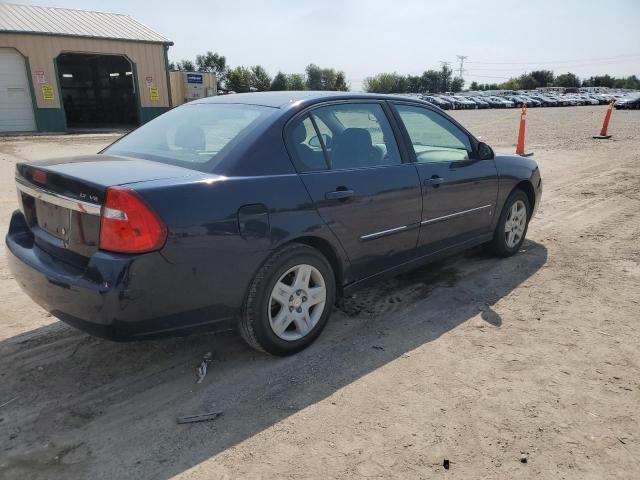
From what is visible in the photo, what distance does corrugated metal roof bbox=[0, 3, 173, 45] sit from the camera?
2023 centimetres

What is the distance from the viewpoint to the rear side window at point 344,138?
319cm

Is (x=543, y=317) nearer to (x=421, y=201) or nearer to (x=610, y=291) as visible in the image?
(x=610, y=291)

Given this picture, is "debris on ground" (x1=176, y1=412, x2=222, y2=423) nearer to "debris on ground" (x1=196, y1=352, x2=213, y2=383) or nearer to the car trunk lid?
"debris on ground" (x1=196, y1=352, x2=213, y2=383)

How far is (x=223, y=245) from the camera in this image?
2672 millimetres

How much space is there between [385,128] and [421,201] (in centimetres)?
63

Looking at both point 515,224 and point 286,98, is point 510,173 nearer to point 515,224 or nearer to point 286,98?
point 515,224

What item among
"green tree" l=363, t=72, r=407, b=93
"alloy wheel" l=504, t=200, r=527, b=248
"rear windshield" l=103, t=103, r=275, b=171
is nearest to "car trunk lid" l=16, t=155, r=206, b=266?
"rear windshield" l=103, t=103, r=275, b=171

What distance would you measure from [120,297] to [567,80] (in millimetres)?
135876

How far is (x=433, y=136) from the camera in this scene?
4449 mm

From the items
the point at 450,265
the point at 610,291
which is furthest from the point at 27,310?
the point at 610,291

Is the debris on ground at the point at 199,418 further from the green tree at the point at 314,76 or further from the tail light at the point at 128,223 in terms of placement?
the green tree at the point at 314,76

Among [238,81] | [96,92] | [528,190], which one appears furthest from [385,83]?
[528,190]

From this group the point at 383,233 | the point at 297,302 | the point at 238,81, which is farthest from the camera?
the point at 238,81

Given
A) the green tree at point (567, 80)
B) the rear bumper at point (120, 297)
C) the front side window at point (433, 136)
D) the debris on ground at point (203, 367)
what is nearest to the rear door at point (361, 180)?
the front side window at point (433, 136)
